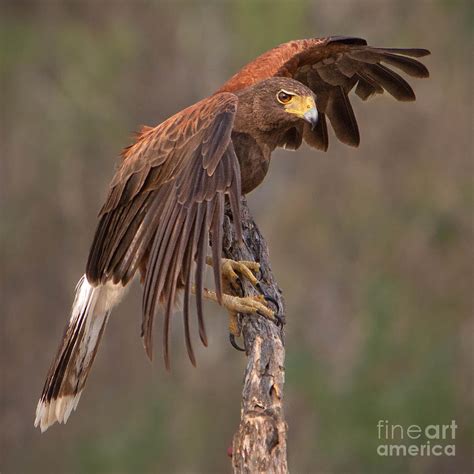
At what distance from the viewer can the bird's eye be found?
775 cm

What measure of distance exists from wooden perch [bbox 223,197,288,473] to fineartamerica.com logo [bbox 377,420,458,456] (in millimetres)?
5583

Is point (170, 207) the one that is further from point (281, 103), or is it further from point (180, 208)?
point (281, 103)

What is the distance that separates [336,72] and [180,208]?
232cm

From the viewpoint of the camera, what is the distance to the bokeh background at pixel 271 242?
14438 millimetres

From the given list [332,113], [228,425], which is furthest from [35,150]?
[332,113]

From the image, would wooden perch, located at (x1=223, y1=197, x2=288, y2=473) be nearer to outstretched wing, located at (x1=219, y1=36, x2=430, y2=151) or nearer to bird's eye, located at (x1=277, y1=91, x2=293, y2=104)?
bird's eye, located at (x1=277, y1=91, x2=293, y2=104)

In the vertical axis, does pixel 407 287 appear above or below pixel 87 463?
above

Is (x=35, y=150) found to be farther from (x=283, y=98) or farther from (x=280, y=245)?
(x=283, y=98)

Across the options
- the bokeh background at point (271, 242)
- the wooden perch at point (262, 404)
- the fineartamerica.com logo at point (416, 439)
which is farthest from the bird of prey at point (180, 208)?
the bokeh background at point (271, 242)

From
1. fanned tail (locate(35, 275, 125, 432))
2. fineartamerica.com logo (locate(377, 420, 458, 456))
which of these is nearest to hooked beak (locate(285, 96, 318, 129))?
fanned tail (locate(35, 275, 125, 432))

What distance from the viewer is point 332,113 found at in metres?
9.12

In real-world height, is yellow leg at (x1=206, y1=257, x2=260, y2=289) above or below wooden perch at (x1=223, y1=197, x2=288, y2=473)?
above

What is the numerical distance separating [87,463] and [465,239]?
192 inches

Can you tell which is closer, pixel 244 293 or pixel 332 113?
pixel 244 293
